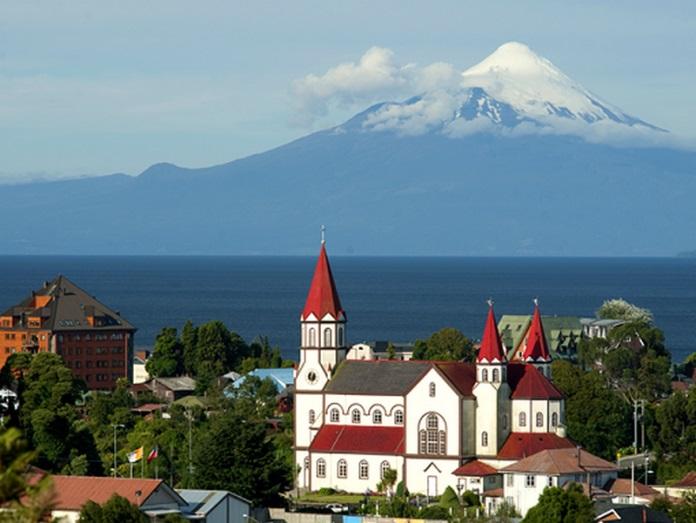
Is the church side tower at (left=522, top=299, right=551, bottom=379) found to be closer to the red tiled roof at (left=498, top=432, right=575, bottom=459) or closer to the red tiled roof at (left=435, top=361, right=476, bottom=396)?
the red tiled roof at (left=435, top=361, right=476, bottom=396)

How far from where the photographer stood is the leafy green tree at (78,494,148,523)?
157ft

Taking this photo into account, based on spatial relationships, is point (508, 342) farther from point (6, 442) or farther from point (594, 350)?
point (6, 442)

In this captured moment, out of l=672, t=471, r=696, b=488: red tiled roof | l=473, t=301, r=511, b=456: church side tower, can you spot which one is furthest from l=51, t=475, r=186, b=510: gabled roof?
l=473, t=301, r=511, b=456: church side tower

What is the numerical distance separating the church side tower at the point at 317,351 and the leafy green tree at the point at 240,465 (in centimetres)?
1354

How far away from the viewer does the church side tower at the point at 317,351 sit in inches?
3130

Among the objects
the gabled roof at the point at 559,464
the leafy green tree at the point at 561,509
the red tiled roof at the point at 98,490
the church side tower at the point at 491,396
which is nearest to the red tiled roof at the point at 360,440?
the church side tower at the point at 491,396

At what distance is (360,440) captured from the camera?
77.1 metres

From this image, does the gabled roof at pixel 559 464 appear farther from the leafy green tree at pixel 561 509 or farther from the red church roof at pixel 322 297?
the red church roof at pixel 322 297

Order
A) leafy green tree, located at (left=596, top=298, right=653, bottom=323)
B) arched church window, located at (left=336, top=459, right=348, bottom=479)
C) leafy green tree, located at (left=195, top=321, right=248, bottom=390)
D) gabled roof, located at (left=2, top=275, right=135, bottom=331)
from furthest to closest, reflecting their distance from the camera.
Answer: leafy green tree, located at (left=596, top=298, right=653, bottom=323)
gabled roof, located at (left=2, top=275, right=135, bottom=331)
leafy green tree, located at (left=195, top=321, right=248, bottom=390)
arched church window, located at (left=336, top=459, right=348, bottom=479)

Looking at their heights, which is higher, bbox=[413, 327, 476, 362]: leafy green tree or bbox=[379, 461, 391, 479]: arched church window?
bbox=[413, 327, 476, 362]: leafy green tree

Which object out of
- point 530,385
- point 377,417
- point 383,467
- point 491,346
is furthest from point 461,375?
point 383,467

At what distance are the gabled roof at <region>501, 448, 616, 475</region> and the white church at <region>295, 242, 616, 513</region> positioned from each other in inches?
58.1

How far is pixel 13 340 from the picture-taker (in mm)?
120438

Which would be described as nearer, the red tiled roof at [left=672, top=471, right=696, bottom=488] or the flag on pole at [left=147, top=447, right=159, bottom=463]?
the flag on pole at [left=147, top=447, right=159, bottom=463]
